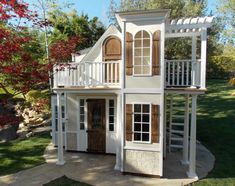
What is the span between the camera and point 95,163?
392 inches

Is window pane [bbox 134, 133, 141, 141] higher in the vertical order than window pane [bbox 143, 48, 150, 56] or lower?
lower

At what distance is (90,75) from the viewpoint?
9859 millimetres

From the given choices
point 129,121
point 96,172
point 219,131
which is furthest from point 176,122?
point 96,172

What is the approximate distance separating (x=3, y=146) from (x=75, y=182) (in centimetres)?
573

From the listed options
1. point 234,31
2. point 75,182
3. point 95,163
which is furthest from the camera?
point 234,31

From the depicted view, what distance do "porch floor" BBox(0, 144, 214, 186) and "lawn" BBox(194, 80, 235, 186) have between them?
425mm

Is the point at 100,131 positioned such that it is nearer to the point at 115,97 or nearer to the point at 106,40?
the point at 115,97

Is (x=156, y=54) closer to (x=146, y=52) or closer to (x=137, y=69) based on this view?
(x=146, y=52)

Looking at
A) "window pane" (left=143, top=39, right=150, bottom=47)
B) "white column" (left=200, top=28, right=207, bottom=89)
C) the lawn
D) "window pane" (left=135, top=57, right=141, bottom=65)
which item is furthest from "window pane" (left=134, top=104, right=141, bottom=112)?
the lawn

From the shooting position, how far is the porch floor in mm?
8320

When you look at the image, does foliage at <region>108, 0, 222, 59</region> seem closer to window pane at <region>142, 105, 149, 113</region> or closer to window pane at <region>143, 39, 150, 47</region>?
window pane at <region>143, 39, 150, 47</region>

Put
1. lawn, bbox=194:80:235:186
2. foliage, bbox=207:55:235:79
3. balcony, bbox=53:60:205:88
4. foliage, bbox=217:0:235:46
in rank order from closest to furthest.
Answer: lawn, bbox=194:80:235:186 < balcony, bbox=53:60:205:88 < foliage, bbox=217:0:235:46 < foliage, bbox=207:55:235:79

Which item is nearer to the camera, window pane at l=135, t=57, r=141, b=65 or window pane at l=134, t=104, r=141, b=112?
window pane at l=135, t=57, r=141, b=65

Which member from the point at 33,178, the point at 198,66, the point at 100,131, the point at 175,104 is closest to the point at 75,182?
the point at 33,178
